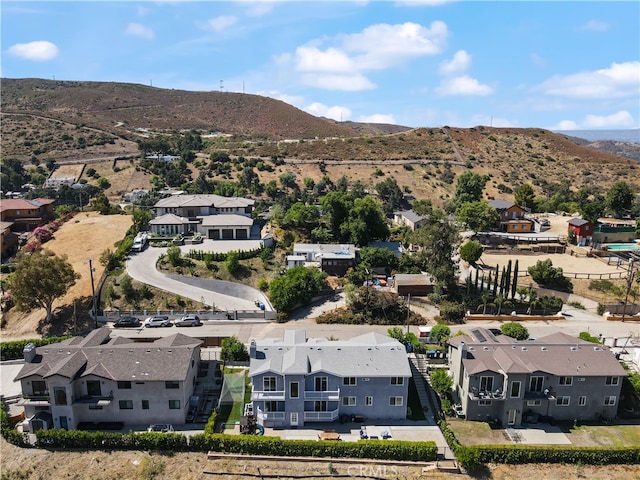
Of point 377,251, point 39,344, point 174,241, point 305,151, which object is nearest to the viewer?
point 39,344

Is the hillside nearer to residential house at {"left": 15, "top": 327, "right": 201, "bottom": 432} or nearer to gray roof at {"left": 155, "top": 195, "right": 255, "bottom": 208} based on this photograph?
gray roof at {"left": 155, "top": 195, "right": 255, "bottom": 208}

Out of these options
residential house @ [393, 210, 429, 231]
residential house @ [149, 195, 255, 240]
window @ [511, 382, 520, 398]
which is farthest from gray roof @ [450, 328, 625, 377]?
residential house @ [149, 195, 255, 240]

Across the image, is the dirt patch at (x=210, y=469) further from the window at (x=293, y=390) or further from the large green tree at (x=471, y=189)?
the large green tree at (x=471, y=189)

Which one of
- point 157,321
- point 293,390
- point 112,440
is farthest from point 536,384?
point 157,321

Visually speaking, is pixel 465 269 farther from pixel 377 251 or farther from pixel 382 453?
pixel 382 453

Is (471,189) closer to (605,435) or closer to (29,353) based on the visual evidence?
(605,435)

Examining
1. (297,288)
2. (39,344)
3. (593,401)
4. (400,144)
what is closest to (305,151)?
→ (400,144)
